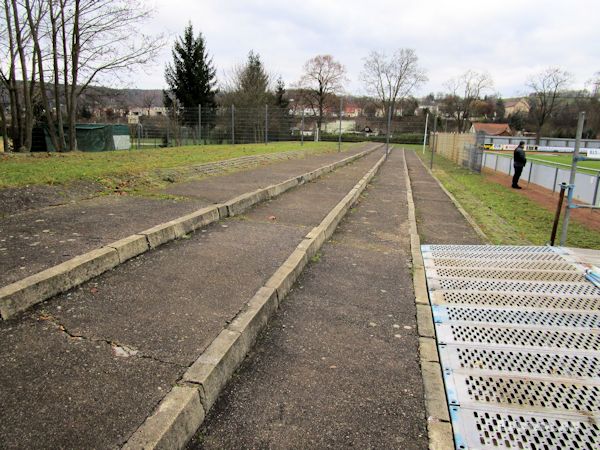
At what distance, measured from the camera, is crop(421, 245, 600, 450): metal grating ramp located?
2.18 m

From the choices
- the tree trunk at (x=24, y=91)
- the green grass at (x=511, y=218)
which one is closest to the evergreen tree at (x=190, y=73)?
the tree trunk at (x=24, y=91)

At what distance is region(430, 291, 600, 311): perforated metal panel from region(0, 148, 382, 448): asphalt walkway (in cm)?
66

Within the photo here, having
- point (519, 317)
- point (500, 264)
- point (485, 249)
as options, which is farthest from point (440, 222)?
point (519, 317)

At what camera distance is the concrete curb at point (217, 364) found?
192cm

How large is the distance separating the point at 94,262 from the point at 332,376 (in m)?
2.52

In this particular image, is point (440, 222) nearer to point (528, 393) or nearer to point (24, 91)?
point (528, 393)

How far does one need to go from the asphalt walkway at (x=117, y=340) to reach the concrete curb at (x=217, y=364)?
87 mm

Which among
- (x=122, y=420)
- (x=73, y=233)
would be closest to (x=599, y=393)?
(x=122, y=420)

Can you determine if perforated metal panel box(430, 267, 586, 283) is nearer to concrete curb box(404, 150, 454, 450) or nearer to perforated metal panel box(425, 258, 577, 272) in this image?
perforated metal panel box(425, 258, 577, 272)

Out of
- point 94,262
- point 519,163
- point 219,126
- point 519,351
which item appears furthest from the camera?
point 219,126

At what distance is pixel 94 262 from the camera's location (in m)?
3.68

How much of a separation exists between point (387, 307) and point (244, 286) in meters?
1.44

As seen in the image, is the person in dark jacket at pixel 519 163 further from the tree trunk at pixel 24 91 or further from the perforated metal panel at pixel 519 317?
the tree trunk at pixel 24 91

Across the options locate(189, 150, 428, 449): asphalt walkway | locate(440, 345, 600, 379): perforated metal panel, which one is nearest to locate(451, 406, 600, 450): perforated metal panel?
locate(189, 150, 428, 449): asphalt walkway
